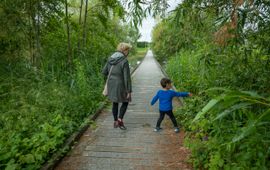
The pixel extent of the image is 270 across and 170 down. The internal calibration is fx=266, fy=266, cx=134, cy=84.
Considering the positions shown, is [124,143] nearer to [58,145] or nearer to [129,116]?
[58,145]

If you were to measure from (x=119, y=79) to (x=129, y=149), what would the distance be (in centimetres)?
131

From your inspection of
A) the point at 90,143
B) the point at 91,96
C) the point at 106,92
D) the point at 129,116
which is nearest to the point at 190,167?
the point at 90,143

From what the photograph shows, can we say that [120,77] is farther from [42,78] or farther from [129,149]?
[42,78]

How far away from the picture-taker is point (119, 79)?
15.5 ft

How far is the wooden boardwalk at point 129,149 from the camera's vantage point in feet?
11.3

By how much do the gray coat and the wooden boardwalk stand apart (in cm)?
65

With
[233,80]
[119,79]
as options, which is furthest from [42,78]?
[233,80]

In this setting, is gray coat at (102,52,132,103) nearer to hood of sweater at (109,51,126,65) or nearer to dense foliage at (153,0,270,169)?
hood of sweater at (109,51,126,65)

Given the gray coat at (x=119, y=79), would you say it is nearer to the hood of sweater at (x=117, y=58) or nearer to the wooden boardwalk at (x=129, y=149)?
the hood of sweater at (x=117, y=58)

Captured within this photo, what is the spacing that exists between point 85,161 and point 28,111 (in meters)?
1.55

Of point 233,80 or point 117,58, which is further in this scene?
→ point 117,58

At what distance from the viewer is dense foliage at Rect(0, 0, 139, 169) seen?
11.4 ft

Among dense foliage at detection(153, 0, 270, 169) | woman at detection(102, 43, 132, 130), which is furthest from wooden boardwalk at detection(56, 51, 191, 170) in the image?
woman at detection(102, 43, 132, 130)

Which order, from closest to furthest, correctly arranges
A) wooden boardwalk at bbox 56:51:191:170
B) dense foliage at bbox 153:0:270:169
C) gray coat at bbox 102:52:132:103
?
dense foliage at bbox 153:0:270:169 < wooden boardwalk at bbox 56:51:191:170 < gray coat at bbox 102:52:132:103
